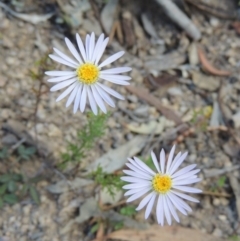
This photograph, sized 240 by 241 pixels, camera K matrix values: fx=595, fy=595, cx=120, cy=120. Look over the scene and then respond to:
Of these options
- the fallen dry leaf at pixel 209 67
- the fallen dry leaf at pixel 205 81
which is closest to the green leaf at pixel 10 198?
the fallen dry leaf at pixel 205 81

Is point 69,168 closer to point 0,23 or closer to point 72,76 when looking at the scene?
point 72,76

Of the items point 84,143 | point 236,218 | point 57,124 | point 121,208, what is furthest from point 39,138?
point 236,218

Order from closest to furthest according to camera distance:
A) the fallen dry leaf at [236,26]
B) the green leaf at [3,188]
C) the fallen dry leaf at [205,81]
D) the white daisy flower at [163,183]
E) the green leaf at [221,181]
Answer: the white daisy flower at [163,183], the green leaf at [3,188], the green leaf at [221,181], the fallen dry leaf at [205,81], the fallen dry leaf at [236,26]

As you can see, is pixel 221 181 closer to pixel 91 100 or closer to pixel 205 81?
pixel 205 81

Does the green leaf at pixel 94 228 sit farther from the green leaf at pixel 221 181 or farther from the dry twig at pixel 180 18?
the dry twig at pixel 180 18

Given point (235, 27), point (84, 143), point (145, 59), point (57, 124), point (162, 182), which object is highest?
point (235, 27)
